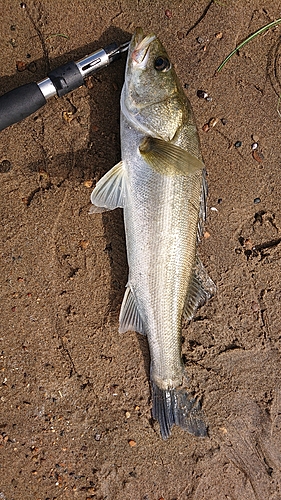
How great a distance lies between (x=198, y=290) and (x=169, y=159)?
3.16 ft

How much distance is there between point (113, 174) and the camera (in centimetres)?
298

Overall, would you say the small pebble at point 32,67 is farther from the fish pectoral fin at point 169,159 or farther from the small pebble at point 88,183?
the fish pectoral fin at point 169,159

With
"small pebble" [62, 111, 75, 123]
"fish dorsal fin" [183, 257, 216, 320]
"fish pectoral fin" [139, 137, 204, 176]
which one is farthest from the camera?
"small pebble" [62, 111, 75, 123]

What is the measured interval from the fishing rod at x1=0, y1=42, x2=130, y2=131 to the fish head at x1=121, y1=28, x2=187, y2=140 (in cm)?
21

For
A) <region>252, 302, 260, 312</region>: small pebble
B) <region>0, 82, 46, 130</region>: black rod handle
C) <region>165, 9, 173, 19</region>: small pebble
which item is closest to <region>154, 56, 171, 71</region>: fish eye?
<region>165, 9, 173, 19</region>: small pebble

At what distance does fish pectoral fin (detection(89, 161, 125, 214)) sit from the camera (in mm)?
2982

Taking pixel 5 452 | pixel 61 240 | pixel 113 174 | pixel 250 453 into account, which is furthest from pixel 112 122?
pixel 250 453

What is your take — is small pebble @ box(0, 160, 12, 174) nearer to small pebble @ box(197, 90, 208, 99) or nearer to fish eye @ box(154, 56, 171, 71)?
fish eye @ box(154, 56, 171, 71)

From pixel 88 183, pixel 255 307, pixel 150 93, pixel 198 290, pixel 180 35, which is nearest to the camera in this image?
pixel 150 93

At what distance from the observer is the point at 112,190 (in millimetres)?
2996

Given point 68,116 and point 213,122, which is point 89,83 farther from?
point 213,122

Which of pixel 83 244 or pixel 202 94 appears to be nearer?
pixel 83 244

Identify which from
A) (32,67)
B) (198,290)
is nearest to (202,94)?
(32,67)

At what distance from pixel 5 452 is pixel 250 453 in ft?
6.21
